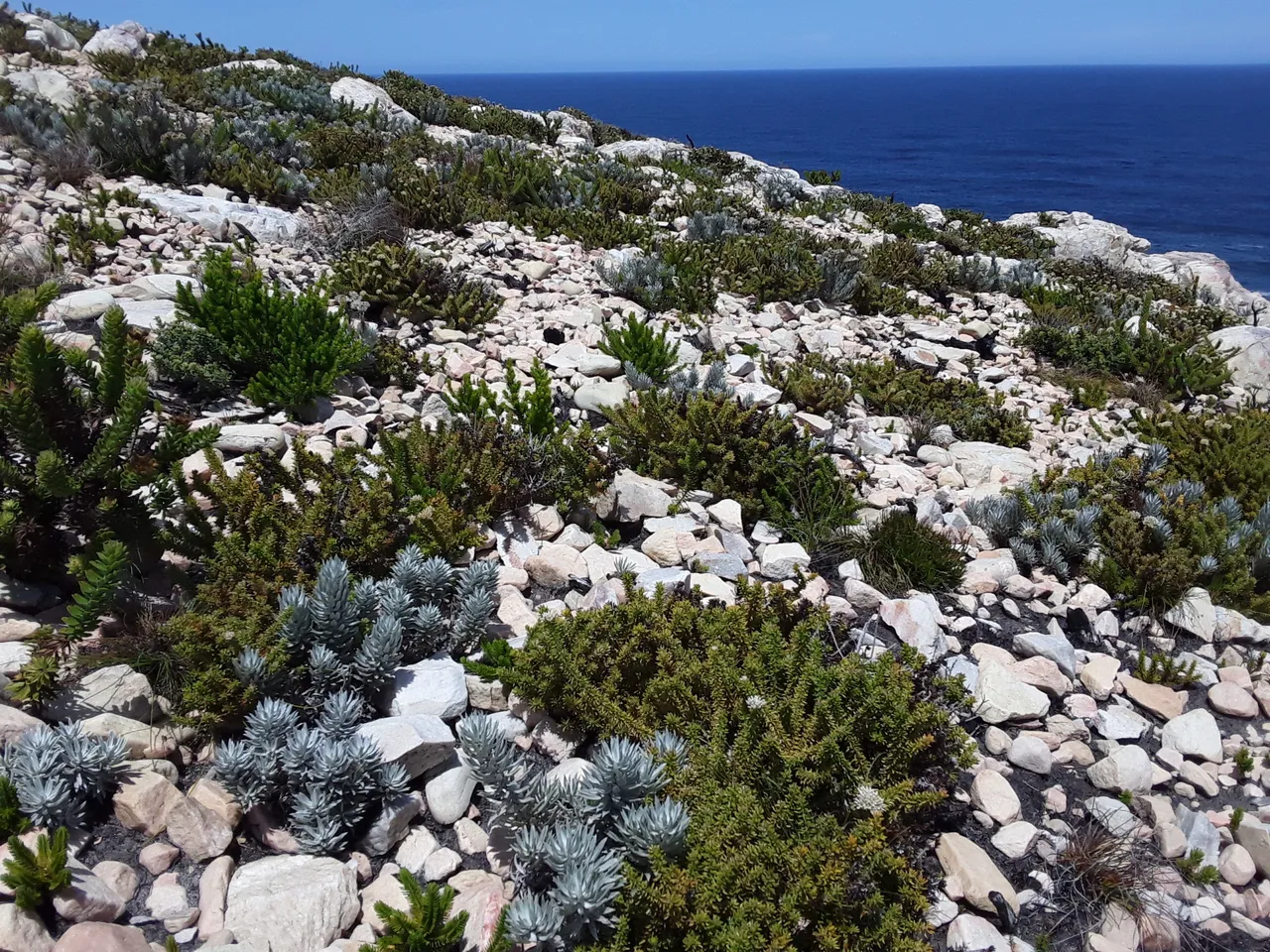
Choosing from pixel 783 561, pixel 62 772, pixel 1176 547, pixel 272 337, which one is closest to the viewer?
pixel 62 772

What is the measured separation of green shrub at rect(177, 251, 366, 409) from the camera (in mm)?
5527

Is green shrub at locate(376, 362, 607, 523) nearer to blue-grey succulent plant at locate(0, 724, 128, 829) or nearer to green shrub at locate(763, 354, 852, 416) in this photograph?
blue-grey succulent plant at locate(0, 724, 128, 829)

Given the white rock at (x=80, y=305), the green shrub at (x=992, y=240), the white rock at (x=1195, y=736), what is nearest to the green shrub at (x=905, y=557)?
the white rock at (x=1195, y=736)

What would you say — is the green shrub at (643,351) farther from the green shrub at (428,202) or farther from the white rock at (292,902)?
the white rock at (292,902)

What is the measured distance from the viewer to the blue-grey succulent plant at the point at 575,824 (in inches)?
101

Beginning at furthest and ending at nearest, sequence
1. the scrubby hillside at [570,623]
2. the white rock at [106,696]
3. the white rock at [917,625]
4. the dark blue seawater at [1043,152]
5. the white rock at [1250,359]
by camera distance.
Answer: the dark blue seawater at [1043,152] < the white rock at [1250,359] < the white rock at [917,625] < the white rock at [106,696] < the scrubby hillside at [570,623]

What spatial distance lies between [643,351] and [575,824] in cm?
459

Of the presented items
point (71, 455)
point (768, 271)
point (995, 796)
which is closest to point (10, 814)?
point (71, 455)

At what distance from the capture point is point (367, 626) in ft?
11.9

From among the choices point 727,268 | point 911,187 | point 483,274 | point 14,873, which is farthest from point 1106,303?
point 911,187

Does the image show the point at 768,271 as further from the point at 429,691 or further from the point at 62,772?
the point at 62,772

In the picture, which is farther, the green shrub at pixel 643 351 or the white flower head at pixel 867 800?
the green shrub at pixel 643 351

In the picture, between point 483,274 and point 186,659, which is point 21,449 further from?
point 483,274

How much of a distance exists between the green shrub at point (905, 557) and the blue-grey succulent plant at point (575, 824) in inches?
85.5
